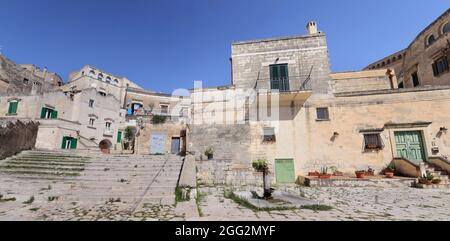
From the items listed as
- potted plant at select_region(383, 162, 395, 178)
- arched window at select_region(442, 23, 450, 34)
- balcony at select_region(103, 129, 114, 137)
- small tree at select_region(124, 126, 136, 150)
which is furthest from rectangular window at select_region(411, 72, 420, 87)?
balcony at select_region(103, 129, 114, 137)

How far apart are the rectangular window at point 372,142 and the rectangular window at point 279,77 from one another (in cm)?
593

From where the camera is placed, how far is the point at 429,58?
18.4 metres

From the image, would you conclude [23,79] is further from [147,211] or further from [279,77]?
[147,211]

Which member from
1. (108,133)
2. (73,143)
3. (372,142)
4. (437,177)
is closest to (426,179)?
(437,177)

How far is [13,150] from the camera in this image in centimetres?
1148

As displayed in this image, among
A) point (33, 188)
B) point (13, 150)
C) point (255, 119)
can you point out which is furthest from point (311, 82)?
point (13, 150)

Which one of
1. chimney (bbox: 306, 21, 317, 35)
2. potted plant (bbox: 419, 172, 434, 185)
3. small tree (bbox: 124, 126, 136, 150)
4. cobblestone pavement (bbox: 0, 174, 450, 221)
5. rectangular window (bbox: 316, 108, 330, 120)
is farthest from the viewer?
small tree (bbox: 124, 126, 136, 150)

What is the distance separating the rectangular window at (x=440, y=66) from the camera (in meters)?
16.8

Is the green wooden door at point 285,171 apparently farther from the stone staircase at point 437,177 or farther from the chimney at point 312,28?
the chimney at point 312,28

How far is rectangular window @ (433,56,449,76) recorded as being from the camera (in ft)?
55.0

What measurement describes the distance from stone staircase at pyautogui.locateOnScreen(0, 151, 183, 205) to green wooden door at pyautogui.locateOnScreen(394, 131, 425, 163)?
1353 cm

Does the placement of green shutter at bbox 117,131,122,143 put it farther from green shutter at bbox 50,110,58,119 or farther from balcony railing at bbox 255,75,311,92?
balcony railing at bbox 255,75,311,92

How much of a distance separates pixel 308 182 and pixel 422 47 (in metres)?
20.0
